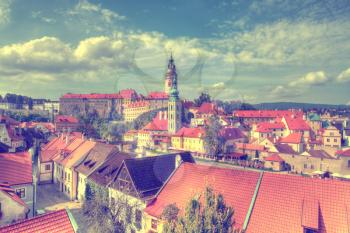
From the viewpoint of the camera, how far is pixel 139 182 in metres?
27.6

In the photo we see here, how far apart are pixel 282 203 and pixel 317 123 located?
363ft

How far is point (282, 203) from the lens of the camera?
18.0 meters

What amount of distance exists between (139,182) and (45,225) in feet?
46.0

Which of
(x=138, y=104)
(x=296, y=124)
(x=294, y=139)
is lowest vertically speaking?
(x=294, y=139)

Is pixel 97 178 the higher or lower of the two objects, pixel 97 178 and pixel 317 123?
the lower

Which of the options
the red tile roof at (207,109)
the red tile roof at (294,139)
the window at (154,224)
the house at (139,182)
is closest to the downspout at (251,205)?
the window at (154,224)

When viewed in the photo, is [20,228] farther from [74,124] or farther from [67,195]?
[74,124]

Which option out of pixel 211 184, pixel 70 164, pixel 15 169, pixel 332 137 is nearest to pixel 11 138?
pixel 70 164

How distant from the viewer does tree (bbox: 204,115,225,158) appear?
260ft

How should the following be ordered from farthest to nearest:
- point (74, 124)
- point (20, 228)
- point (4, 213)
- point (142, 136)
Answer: point (74, 124)
point (142, 136)
point (4, 213)
point (20, 228)

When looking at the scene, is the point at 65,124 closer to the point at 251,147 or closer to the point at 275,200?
the point at 251,147

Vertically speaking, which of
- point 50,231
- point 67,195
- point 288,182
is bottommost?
point 67,195

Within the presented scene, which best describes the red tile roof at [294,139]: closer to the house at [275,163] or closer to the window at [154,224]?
the house at [275,163]

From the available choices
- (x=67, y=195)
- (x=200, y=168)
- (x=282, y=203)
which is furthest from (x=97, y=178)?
(x=282, y=203)
